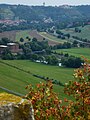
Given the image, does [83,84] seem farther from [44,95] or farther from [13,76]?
[13,76]

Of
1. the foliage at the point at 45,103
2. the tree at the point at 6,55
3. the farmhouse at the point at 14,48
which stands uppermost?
the foliage at the point at 45,103

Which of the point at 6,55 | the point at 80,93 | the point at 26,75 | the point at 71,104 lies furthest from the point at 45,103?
the point at 6,55

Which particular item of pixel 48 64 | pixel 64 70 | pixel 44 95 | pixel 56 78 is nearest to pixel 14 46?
pixel 48 64

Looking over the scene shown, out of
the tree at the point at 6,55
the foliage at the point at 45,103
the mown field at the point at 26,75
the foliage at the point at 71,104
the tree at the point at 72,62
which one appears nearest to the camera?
the foliage at the point at 45,103

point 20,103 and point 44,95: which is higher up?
point 20,103

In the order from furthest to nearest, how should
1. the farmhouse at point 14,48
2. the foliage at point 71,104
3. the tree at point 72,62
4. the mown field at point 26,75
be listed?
the farmhouse at point 14,48 < the tree at point 72,62 < the mown field at point 26,75 < the foliage at point 71,104

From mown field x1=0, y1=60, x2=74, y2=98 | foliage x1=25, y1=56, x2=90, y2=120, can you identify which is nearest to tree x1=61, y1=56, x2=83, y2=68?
mown field x1=0, y1=60, x2=74, y2=98

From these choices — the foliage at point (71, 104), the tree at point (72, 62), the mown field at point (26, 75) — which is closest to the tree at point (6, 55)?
the mown field at point (26, 75)

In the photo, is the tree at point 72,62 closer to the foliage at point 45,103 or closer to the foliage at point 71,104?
the foliage at point 71,104

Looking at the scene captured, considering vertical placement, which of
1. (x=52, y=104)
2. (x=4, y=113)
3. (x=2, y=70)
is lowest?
(x=2, y=70)
